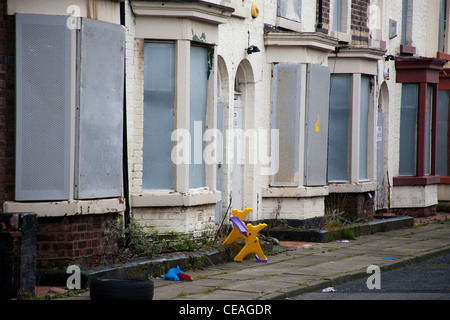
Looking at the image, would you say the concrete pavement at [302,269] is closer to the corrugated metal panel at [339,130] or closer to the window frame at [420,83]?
the corrugated metal panel at [339,130]

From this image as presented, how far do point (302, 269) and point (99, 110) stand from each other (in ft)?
Answer: 11.5

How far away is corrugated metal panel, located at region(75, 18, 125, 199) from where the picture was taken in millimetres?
9828

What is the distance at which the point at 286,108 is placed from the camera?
589 inches

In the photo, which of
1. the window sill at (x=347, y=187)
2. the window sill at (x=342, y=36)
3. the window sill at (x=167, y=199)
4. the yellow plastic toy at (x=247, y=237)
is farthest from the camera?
the window sill at (x=342, y=36)

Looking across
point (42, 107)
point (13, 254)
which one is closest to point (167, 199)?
point (42, 107)

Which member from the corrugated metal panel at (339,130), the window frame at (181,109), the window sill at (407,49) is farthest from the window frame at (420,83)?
the window frame at (181,109)

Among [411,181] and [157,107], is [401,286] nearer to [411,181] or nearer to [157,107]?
[157,107]

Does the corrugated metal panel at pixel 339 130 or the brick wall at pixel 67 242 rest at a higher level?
the corrugated metal panel at pixel 339 130

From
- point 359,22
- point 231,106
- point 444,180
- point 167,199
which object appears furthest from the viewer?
point 444,180

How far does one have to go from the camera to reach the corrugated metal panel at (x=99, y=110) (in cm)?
983

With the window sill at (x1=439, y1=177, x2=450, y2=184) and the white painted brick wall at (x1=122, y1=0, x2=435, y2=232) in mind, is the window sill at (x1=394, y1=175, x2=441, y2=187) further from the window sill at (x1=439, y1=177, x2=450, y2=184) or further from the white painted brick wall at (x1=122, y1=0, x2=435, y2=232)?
the white painted brick wall at (x1=122, y1=0, x2=435, y2=232)

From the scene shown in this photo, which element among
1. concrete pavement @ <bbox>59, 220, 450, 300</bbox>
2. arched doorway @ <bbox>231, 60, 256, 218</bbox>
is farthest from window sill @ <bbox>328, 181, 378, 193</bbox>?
arched doorway @ <bbox>231, 60, 256, 218</bbox>

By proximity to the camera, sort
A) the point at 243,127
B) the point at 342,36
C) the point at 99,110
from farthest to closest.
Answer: the point at 342,36 < the point at 243,127 < the point at 99,110

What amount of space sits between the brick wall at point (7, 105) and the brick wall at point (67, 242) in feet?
1.87
